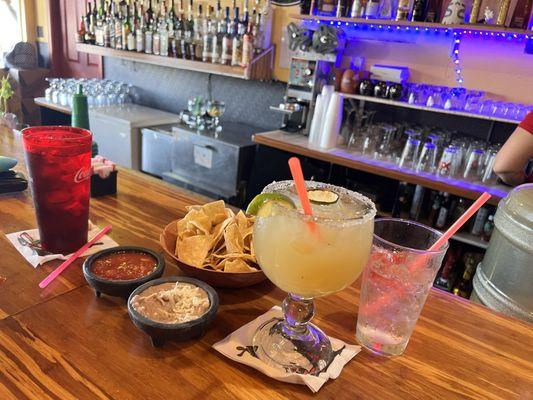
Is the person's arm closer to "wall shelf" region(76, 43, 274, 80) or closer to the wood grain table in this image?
the wood grain table

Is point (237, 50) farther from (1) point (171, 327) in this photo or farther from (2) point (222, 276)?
(1) point (171, 327)

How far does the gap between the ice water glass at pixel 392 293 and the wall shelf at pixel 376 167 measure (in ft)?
6.17

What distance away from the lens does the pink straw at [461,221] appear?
0.79m

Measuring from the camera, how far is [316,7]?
329 cm

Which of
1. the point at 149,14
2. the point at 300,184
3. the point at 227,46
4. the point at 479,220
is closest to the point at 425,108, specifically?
the point at 479,220

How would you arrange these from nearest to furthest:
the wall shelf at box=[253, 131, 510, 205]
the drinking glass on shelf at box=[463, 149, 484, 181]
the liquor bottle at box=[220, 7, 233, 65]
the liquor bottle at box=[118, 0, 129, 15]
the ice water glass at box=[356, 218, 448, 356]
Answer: the ice water glass at box=[356, 218, 448, 356], the wall shelf at box=[253, 131, 510, 205], the drinking glass on shelf at box=[463, 149, 484, 181], the liquor bottle at box=[220, 7, 233, 65], the liquor bottle at box=[118, 0, 129, 15]

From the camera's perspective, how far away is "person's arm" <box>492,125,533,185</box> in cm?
234

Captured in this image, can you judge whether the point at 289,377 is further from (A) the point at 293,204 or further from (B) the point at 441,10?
(B) the point at 441,10

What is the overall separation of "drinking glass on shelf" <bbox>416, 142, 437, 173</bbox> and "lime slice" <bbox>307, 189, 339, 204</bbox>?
2115 mm

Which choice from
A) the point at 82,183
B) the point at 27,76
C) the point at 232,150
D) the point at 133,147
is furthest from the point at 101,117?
the point at 82,183

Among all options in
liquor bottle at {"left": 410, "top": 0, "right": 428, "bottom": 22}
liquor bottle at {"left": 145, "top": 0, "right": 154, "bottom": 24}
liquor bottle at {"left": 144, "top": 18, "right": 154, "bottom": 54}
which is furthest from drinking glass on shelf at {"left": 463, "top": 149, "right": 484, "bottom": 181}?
liquor bottle at {"left": 145, "top": 0, "right": 154, "bottom": 24}

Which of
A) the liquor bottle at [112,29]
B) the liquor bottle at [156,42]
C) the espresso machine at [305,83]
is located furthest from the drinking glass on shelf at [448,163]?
the liquor bottle at [112,29]

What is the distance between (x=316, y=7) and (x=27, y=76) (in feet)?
13.3

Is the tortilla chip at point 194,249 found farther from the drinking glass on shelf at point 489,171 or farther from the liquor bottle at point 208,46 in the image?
the liquor bottle at point 208,46
